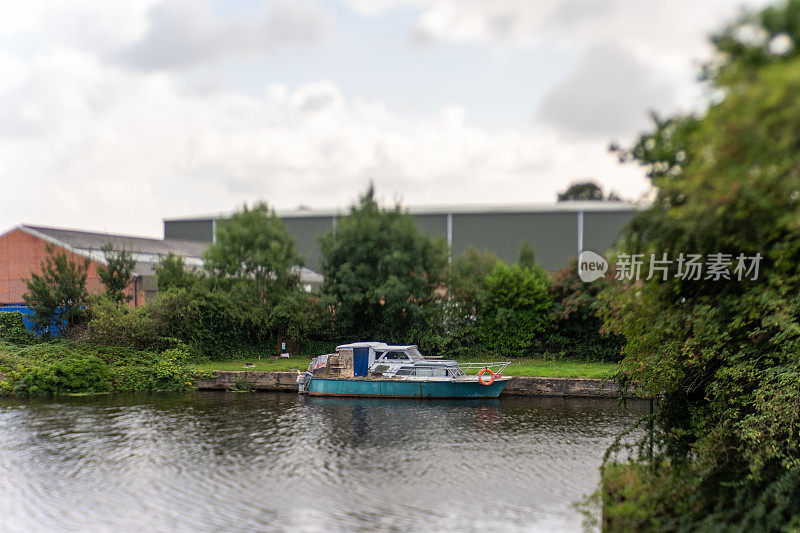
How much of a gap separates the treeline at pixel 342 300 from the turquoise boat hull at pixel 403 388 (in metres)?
5.53

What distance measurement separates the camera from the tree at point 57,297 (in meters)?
28.9

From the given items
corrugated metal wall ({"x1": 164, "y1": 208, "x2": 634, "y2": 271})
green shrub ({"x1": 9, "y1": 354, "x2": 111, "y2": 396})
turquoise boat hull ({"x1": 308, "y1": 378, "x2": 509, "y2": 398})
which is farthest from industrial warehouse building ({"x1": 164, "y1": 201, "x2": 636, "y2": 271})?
turquoise boat hull ({"x1": 308, "y1": 378, "x2": 509, "y2": 398})

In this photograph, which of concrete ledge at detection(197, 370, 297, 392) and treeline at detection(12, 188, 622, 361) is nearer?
concrete ledge at detection(197, 370, 297, 392)

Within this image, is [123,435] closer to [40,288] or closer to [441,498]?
[441,498]

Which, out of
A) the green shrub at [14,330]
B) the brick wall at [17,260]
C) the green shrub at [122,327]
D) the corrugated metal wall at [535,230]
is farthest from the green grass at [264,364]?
the corrugated metal wall at [535,230]

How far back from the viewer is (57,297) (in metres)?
29.1

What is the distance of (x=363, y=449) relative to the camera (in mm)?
15586

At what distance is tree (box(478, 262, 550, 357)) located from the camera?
2941cm

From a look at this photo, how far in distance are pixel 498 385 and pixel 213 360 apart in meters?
12.9

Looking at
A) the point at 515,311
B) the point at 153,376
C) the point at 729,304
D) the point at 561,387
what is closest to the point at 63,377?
the point at 153,376

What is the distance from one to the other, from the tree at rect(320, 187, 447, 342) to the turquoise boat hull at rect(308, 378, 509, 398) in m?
5.49

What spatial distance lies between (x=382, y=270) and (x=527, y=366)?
7439mm

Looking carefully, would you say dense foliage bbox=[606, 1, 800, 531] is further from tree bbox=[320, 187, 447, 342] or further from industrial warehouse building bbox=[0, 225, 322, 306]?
industrial warehouse building bbox=[0, 225, 322, 306]

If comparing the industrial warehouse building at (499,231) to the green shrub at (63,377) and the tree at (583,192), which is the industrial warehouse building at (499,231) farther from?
the tree at (583,192)
